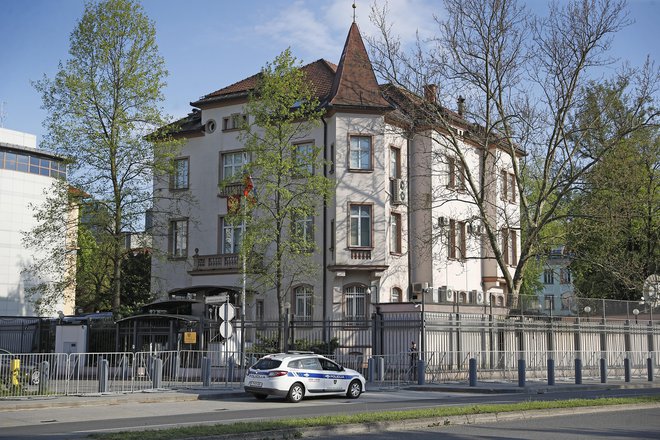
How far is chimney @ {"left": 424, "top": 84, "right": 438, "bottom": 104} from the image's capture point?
39.7 meters

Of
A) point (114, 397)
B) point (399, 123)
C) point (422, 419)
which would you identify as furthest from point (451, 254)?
point (422, 419)

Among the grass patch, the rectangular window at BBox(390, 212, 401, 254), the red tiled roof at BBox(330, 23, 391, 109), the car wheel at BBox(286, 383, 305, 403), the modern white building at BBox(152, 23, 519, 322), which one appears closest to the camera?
the grass patch

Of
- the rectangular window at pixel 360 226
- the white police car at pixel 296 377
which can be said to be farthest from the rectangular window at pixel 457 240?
the white police car at pixel 296 377

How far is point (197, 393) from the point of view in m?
24.4

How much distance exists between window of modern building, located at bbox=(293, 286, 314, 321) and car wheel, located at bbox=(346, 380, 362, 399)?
16.9m

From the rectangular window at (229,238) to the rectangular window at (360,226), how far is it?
7033 mm

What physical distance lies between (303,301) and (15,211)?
140ft

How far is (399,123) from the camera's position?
43719 millimetres

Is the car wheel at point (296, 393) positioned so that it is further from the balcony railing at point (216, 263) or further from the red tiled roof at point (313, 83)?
the red tiled roof at point (313, 83)

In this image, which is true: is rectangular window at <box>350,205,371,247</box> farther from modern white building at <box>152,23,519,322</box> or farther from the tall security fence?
the tall security fence

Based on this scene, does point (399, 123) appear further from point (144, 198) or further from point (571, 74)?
point (144, 198)

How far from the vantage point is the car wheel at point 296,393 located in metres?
22.7

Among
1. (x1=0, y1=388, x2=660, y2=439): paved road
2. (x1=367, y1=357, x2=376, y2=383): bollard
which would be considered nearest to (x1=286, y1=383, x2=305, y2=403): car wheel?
(x1=0, y1=388, x2=660, y2=439): paved road

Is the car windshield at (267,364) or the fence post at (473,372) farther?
the fence post at (473,372)
